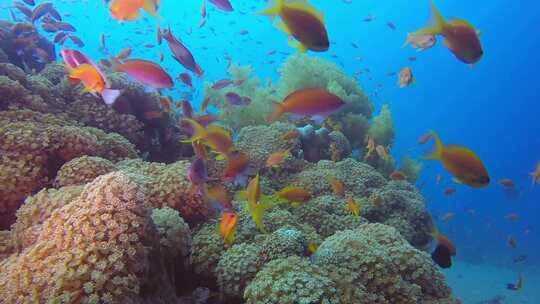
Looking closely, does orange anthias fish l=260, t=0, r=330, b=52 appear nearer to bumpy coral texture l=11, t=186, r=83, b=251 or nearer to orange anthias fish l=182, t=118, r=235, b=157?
orange anthias fish l=182, t=118, r=235, b=157

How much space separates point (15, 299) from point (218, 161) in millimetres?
4041

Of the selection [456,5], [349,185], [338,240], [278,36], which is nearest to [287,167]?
[349,185]

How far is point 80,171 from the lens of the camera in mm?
4156

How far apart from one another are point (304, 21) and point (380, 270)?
2.45 meters

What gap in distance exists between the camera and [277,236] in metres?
3.84

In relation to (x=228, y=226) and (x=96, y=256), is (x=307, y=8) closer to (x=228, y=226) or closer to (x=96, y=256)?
(x=228, y=226)

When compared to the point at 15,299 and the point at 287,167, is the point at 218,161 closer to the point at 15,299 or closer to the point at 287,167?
the point at 287,167

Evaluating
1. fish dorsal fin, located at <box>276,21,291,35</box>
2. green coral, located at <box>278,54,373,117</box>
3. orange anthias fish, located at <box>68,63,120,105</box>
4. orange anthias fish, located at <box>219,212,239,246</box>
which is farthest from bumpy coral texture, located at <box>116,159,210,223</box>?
green coral, located at <box>278,54,373,117</box>

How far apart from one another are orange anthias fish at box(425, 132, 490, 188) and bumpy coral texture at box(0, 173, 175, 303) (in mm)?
2635

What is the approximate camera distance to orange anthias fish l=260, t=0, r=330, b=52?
3.13 m

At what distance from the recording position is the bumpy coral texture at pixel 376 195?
20.6 ft

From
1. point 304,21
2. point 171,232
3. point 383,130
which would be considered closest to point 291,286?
point 171,232

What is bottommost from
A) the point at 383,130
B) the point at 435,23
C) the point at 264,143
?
the point at 264,143

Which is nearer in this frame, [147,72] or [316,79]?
[147,72]
